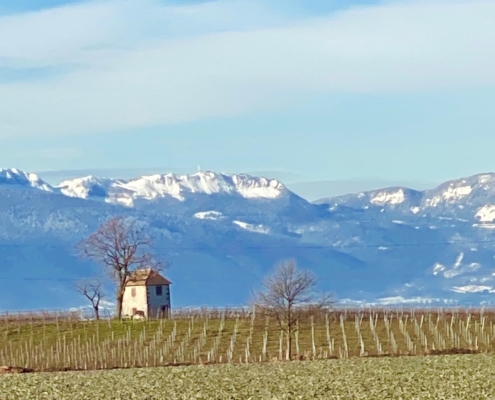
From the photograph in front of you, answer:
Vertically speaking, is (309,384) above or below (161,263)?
below

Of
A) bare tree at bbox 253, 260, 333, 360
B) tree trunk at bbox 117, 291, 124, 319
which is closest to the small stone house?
tree trunk at bbox 117, 291, 124, 319

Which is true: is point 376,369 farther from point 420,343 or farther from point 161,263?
point 161,263

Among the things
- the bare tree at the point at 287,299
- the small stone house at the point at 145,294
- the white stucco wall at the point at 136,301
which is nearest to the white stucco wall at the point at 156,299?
the small stone house at the point at 145,294

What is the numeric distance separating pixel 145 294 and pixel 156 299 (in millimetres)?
1348

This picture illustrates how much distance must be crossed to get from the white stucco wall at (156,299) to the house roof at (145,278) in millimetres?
561

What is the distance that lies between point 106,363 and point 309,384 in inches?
1430

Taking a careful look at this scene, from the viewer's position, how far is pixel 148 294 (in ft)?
415

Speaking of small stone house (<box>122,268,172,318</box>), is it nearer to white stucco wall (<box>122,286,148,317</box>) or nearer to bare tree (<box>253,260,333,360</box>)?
white stucco wall (<box>122,286,148,317</box>)

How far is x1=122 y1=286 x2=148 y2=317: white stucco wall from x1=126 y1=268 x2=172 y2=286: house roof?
1.50 ft

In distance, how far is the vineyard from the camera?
84500 millimetres

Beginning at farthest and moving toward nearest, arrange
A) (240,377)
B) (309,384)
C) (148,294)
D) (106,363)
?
(148,294), (106,363), (240,377), (309,384)

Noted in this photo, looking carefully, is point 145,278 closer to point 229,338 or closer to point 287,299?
point 229,338

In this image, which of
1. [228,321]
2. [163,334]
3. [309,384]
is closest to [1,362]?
[163,334]

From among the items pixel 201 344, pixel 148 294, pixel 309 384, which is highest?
pixel 148 294
